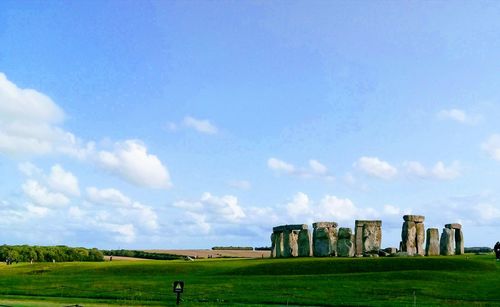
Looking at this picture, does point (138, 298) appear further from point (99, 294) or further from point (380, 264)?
point (380, 264)

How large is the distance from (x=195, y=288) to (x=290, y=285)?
17.0 ft

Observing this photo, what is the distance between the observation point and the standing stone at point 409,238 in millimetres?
57719

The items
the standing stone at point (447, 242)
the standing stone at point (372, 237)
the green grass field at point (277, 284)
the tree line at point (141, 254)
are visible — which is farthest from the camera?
the tree line at point (141, 254)

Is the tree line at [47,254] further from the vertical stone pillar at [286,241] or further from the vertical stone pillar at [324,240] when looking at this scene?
the vertical stone pillar at [324,240]

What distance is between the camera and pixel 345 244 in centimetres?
5725

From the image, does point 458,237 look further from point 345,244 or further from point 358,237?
point 345,244

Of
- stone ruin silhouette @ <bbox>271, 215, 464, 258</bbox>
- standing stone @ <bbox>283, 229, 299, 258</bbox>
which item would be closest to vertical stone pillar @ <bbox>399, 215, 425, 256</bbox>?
stone ruin silhouette @ <bbox>271, 215, 464, 258</bbox>

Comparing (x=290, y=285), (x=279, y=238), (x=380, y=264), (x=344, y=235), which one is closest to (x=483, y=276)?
(x=380, y=264)

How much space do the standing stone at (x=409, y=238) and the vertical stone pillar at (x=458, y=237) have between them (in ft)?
12.9

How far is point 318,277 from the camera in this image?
132 feet

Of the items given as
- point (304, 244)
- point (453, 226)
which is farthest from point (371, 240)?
point (453, 226)

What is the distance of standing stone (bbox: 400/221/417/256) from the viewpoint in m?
57.7

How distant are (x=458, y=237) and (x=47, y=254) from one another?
49800mm

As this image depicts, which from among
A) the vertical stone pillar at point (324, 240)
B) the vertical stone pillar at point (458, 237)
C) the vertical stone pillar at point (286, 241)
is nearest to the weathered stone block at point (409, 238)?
the vertical stone pillar at point (458, 237)
